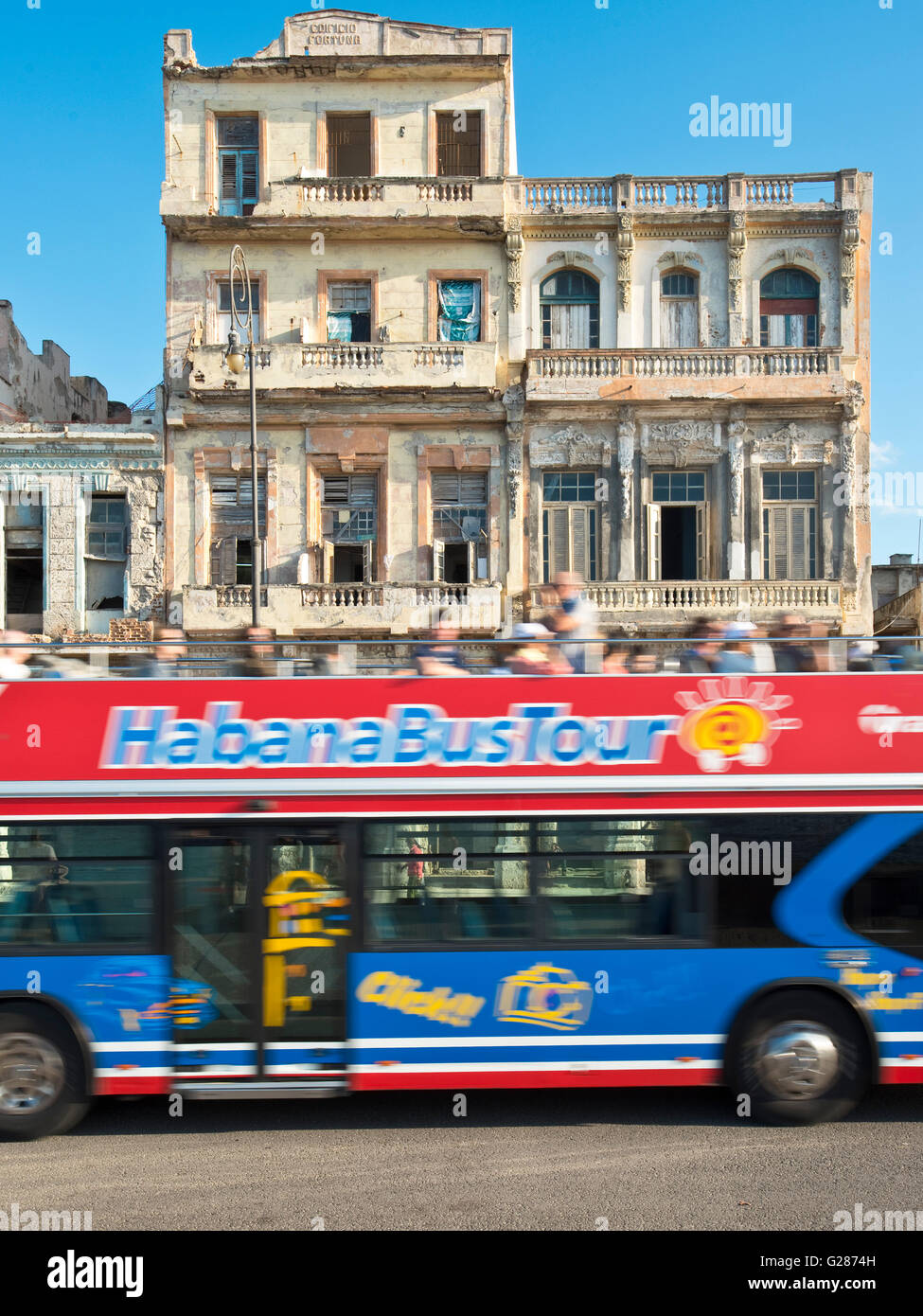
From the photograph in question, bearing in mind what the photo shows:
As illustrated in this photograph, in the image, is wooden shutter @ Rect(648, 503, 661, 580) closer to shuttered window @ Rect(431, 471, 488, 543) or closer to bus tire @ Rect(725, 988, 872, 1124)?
shuttered window @ Rect(431, 471, 488, 543)

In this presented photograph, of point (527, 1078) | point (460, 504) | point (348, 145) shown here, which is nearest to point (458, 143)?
point (348, 145)

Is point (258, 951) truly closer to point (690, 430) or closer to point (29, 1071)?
point (29, 1071)

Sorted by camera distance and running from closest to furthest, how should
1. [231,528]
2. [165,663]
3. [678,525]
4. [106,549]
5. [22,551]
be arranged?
[165,663] < [678,525] < [231,528] < [106,549] < [22,551]

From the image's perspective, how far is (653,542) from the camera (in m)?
21.8

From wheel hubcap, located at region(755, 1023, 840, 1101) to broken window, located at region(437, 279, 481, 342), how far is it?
59.5ft

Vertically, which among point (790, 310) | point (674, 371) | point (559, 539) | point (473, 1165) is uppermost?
point (790, 310)

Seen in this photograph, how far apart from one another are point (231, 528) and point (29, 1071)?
54.8ft

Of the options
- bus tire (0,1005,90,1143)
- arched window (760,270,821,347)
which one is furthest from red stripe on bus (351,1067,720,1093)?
arched window (760,270,821,347)

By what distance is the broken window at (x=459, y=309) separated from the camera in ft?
72.6

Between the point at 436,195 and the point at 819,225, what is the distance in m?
8.35

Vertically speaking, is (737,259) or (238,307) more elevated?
(737,259)

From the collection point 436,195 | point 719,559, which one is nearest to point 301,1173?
point 719,559

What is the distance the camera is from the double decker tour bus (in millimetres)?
6801

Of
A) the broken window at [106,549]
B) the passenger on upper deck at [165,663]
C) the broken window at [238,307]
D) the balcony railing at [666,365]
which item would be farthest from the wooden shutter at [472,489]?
the passenger on upper deck at [165,663]
